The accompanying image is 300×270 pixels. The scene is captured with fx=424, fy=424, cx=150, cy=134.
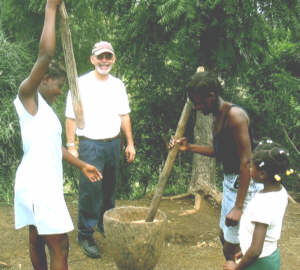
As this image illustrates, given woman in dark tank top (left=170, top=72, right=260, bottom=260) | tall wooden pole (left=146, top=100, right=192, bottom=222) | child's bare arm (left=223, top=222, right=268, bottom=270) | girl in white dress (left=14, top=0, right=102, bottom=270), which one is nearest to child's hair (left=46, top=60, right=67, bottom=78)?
girl in white dress (left=14, top=0, right=102, bottom=270)

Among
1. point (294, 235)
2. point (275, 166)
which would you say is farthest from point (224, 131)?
point (294, 235)

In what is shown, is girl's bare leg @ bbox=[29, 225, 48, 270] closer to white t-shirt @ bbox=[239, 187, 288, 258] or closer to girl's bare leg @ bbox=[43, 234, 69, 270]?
girl's bare leg @ bbox=[43, 234, 69, 270]

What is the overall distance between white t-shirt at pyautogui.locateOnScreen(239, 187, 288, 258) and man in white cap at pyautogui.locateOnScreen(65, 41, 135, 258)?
7.07 ft

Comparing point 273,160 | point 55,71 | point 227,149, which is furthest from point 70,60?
point 273,160

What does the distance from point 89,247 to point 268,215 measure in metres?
2.46

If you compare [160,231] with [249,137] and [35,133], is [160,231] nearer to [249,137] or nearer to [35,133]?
[249,137]

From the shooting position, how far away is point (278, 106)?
690cm

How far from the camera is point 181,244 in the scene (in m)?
4.57

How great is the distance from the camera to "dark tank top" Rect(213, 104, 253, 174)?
272cm

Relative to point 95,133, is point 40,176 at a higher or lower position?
lower

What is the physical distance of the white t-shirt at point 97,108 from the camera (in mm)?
4133

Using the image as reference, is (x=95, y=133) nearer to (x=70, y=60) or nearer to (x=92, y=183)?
(x=92, y=183)

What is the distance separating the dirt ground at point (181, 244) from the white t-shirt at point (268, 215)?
186 centimetres

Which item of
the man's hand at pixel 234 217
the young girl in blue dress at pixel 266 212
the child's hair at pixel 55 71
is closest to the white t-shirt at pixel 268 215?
the young girl in blue dress at pixel 266 212
